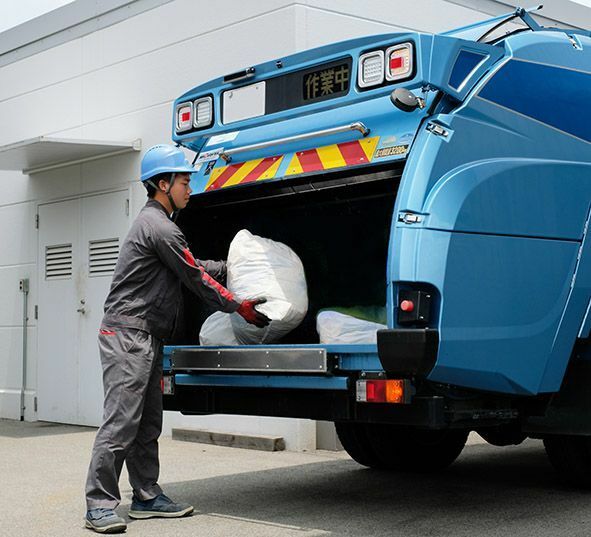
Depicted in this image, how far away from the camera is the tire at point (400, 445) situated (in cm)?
714

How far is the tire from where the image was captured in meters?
7.14

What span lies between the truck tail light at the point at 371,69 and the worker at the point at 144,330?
3.53 ft

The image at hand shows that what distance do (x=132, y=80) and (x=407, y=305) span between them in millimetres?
6543

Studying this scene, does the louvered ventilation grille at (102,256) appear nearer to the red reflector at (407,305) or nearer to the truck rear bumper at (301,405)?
the truck rear bumper at (301,405)

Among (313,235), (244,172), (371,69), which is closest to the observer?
(371,69)

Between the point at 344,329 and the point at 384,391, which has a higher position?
the point at 344,329

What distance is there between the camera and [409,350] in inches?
182

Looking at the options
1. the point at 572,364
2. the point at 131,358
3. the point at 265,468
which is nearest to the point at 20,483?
the point at 265,468

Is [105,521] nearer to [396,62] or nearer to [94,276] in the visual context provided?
[396,62]

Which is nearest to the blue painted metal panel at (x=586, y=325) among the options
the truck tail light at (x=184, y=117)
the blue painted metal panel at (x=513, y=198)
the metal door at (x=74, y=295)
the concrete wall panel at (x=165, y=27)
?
the blue painted metal panel at (x=513, y=198)

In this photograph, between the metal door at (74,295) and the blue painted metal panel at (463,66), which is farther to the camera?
the metal door at (74,295)

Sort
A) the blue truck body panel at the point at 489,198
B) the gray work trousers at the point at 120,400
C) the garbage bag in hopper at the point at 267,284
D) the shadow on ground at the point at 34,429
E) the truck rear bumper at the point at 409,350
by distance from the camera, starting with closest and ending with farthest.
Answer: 1. the truck rear bumper at the point at 409,350
2. the blue truck body panel at the point at 489,198
3. the gray work trousers at the point at 120,400
4. the garbage bag in hopper at the point at 267,284
5. the shadow on ground at the point at 34,429

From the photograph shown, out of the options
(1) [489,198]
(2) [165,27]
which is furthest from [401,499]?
(2) [165,27]

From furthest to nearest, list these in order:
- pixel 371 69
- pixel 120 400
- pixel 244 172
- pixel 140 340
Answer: pixel 244 172 → pixel 140 340 → pixel 120 400 → pixel 371 69
